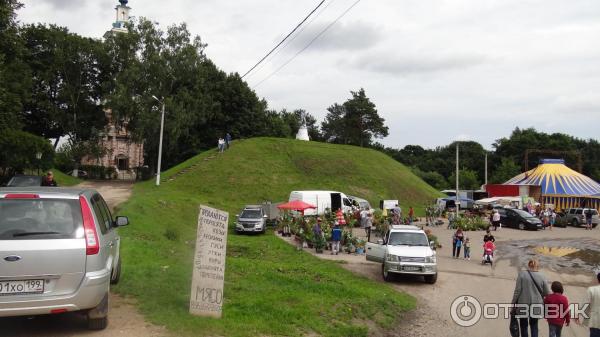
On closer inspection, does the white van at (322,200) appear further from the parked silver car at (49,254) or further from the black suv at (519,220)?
the parked silver car at (49,254)

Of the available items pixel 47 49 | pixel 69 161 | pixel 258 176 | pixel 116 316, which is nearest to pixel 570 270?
pixel 116 316

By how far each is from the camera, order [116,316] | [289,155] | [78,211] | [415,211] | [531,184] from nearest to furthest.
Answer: [78,211], [116,316], [415,211], [289,155], [531,184]

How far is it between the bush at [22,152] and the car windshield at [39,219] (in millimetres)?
27440

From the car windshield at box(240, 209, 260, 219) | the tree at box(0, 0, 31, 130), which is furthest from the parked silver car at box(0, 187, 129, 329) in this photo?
the car windshield at box(240, 209, 260, 219)

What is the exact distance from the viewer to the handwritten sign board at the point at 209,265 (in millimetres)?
7945

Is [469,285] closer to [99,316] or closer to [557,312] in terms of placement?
[557,312]

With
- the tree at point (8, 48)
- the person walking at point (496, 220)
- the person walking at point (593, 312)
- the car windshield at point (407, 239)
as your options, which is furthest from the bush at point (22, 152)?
the person walking at point (496, 220)

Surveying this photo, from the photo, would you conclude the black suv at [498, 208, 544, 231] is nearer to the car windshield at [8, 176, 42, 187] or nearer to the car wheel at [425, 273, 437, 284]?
the car wheel at [425, 273, 437, 284]

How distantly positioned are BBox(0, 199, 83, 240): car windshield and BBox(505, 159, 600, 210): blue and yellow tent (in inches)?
2238

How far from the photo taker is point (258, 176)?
45812 mm

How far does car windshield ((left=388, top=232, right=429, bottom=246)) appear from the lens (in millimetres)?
16156

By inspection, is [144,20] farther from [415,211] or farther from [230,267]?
[230,267]

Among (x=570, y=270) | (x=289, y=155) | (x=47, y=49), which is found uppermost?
(x=47, y=49)

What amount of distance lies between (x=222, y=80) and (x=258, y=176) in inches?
992
